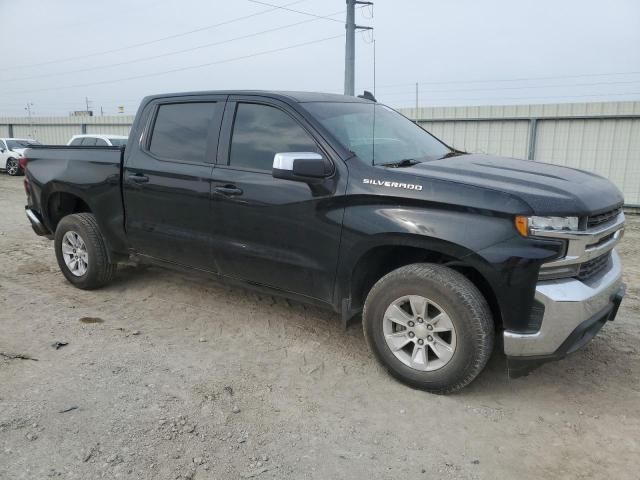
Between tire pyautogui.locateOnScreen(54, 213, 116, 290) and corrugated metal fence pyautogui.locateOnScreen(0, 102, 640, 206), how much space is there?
10.3 m

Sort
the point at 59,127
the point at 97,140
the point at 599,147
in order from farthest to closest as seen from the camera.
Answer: the point at 59,127 → the point at 97,140 → the point at 599,147

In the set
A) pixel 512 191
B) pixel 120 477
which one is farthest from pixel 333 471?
pixel 512 191

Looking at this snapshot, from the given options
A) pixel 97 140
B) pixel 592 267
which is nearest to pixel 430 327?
pixel 592 267

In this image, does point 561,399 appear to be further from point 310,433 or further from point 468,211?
point 310,433

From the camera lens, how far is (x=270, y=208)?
3693mm

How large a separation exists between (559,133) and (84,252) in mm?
10736

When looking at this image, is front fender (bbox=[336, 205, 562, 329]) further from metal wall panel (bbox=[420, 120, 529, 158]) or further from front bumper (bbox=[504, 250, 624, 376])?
metal wall panel (bbox=[420, 120, 529, 158])

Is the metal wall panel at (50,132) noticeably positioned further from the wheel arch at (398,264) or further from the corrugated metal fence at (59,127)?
the wheel arch at (398,264)

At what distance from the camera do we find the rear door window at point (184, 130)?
13.6 ft

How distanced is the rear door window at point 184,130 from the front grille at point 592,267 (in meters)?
2.78

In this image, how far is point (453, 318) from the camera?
305cm

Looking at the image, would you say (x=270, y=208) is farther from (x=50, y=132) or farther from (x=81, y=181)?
(x=50, y=132)

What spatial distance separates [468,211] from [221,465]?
1905 mm

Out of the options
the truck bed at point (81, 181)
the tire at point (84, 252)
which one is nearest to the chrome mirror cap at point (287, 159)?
the truck bed at point (81, 181)
